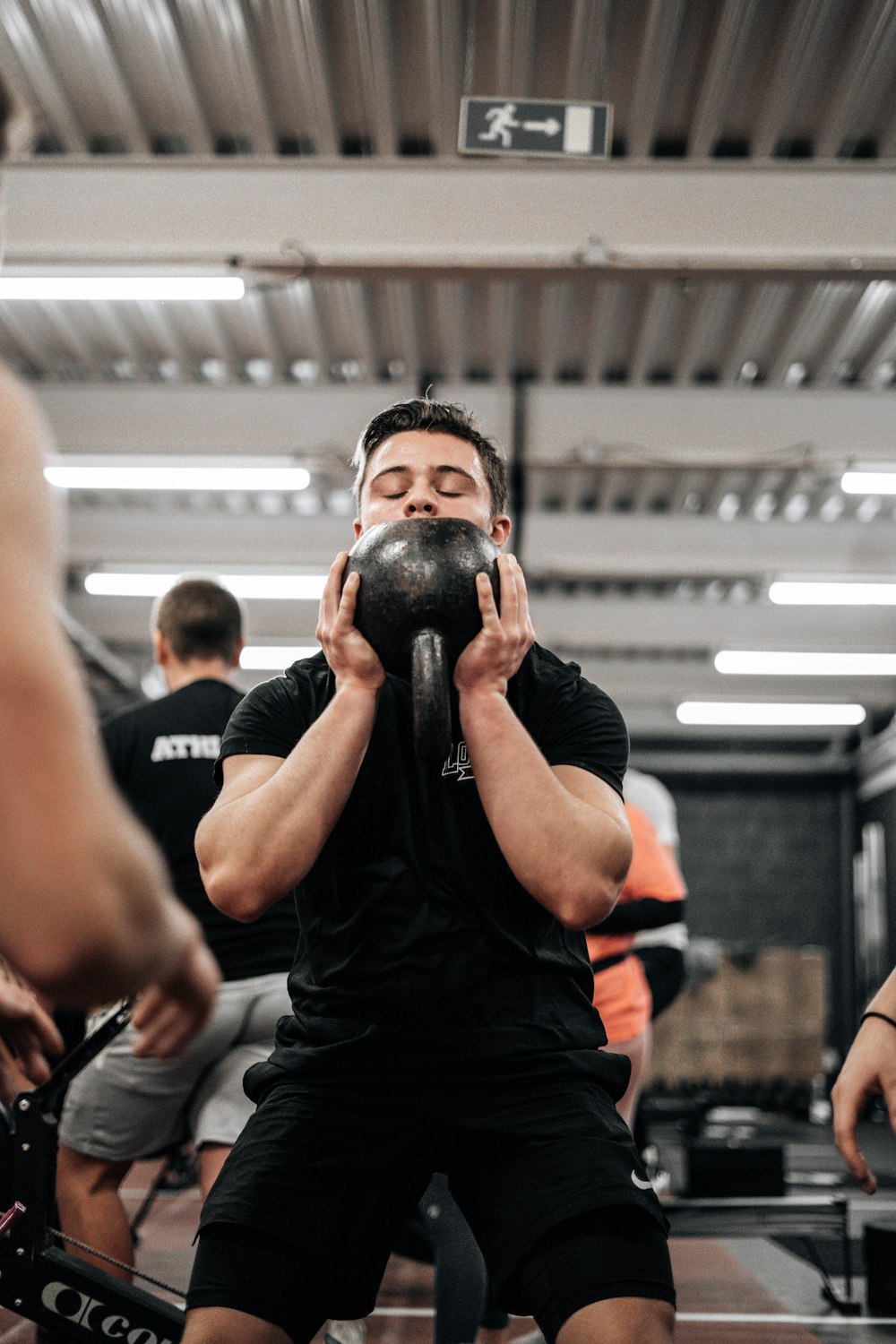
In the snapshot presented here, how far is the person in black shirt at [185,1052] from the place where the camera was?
7.88ft

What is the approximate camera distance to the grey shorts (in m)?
2.40

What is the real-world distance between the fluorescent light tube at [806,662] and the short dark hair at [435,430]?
8.86 metres

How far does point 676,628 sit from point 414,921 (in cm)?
923

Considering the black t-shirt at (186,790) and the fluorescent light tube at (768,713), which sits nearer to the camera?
the black t-shirt at (186,790)

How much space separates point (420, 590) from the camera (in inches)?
59.2

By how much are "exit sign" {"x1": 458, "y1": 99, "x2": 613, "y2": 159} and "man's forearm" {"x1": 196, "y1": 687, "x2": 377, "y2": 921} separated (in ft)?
10.5

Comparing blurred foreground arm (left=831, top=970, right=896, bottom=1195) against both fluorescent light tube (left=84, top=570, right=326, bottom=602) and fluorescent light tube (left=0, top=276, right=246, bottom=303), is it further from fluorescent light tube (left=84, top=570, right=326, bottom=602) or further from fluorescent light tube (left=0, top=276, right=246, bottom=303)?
fluorescent light tube (left=84, top=570, right=326, bottom=602)

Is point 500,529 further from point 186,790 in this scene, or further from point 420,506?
point 186,790

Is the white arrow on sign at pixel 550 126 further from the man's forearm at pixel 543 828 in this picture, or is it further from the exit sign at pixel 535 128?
the man's forearm at pixel 543 828

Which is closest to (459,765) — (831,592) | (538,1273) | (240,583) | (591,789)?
(591,789)

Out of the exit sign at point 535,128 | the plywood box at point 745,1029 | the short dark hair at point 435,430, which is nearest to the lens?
the short dark hair at point 435,430

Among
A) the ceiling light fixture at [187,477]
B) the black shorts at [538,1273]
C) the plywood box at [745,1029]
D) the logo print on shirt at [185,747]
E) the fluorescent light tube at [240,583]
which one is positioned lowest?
the plywood box at [745,1029]

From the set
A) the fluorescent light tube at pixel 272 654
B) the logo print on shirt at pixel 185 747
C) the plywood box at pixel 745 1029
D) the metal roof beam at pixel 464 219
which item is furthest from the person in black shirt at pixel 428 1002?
the plywood box at pixel 745 1029

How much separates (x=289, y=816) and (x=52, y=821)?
74cm
